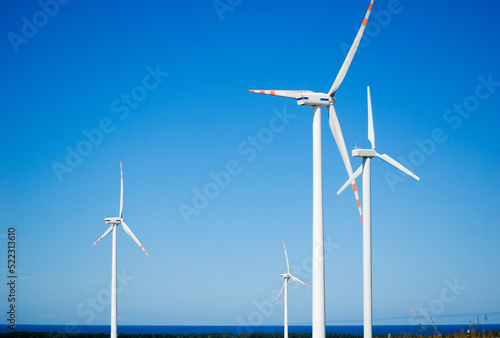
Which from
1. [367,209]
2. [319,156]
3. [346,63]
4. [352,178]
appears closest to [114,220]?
[352,178]

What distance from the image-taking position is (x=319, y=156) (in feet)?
111

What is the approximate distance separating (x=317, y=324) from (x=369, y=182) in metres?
12.2

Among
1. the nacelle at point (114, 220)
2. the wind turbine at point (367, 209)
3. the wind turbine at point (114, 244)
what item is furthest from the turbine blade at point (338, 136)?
the nacelle at point (114, 220)

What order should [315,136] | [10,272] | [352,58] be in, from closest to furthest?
[315,136] < [352,58] < [10,272]

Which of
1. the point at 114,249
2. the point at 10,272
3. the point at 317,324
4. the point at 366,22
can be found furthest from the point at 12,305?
the point at 366,22

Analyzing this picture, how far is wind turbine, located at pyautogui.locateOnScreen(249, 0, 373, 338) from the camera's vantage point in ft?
106

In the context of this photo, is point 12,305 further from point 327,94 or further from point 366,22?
point 366,22

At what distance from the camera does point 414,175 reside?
137 feet

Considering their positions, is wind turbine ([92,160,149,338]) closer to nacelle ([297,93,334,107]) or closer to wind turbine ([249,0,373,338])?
wind turbine ([249,0,373,338])

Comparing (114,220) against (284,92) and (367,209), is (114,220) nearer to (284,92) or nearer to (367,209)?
(367,209)

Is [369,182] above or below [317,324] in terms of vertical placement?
above

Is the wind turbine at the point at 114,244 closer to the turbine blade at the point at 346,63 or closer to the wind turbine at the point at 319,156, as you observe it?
the wind turbine at the point at 319,156

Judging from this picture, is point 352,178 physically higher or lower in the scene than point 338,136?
lower

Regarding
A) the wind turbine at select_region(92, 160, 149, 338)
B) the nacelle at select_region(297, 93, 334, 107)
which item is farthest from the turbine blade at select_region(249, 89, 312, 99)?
the wind turbine at select_region(92, 160, 149, 338)
